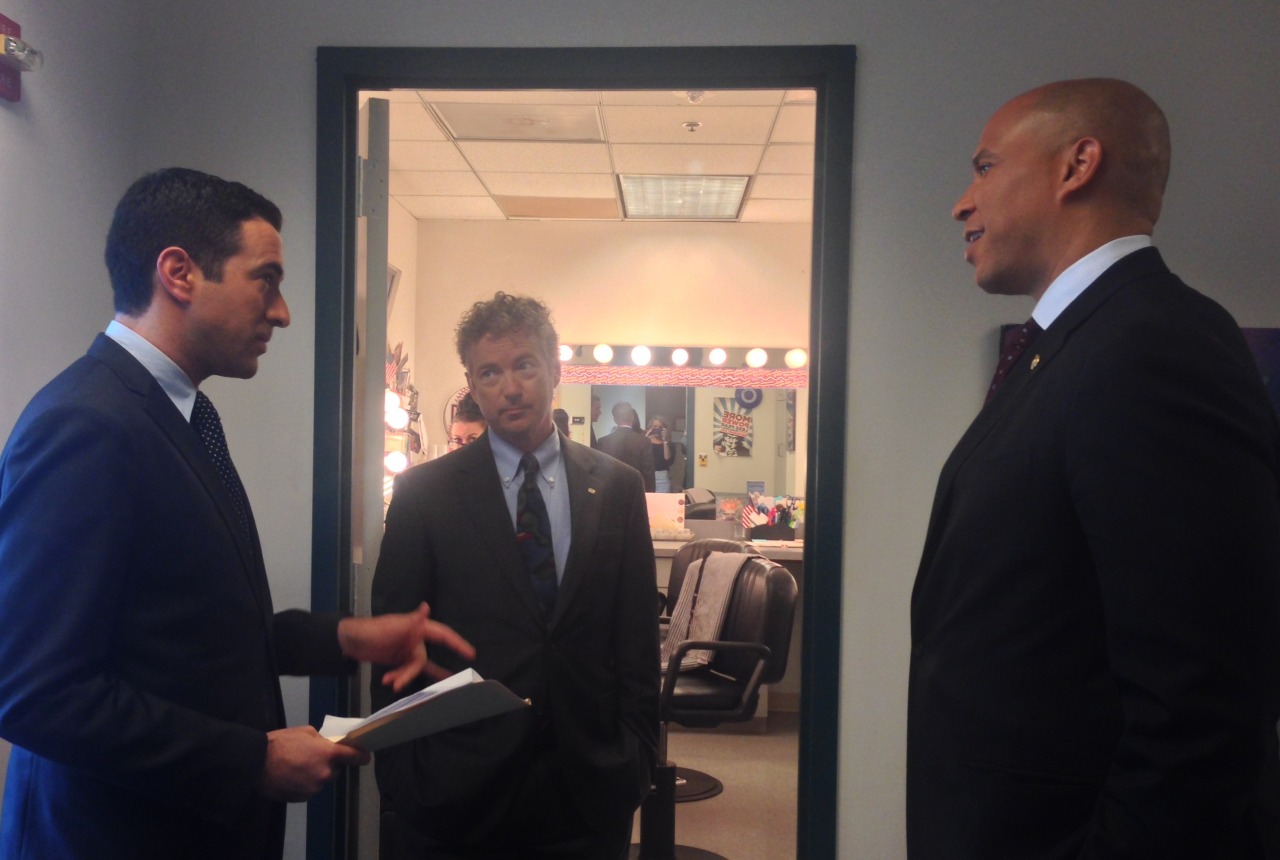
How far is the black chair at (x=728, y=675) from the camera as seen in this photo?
10.7ft

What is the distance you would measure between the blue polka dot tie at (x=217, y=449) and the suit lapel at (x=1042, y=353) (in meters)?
1.01

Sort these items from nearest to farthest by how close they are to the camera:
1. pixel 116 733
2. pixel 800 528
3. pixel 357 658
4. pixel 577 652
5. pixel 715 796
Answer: pixel 116 733
pixel 357 658
pixel 577 652
pixel 715 796
pixel 800 528

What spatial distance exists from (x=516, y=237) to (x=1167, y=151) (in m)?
5.35

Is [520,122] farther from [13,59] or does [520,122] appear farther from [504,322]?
[13,59]

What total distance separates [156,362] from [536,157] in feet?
12.4

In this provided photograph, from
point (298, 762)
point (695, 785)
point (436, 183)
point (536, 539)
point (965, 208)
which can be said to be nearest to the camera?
point (298, 762)

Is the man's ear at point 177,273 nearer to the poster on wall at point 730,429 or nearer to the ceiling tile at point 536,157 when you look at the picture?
the ceiling tile at point 536,157

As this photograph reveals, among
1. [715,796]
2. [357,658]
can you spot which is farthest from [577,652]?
[715,796]

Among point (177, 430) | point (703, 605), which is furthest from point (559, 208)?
point (177, 430)

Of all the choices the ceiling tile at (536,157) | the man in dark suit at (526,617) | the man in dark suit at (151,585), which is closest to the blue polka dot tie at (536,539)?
the man in dark suit at (526,617)

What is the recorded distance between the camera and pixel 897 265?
2.17 metres

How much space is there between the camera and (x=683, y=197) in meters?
5.58

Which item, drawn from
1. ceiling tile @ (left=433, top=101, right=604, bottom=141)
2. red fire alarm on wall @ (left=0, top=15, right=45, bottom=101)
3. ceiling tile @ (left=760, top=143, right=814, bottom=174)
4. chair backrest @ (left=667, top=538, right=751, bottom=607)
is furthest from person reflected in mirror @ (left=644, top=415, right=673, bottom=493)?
red fire alarm on wall @ (left=0, top=15, right=45, bottom=101)

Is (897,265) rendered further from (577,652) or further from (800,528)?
(800,528)
